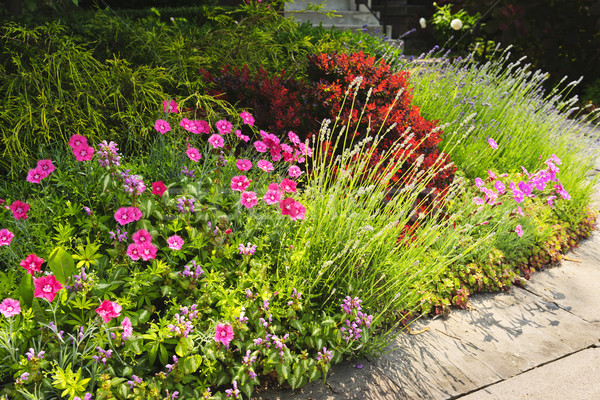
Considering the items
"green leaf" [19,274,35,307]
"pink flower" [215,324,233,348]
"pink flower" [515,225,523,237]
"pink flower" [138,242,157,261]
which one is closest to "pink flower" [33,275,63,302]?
"green leaf" [19,274,35,307]

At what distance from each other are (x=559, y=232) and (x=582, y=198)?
59 centimetres

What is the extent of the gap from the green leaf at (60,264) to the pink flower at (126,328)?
0.30 m

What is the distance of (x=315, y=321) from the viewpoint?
246 centimetres

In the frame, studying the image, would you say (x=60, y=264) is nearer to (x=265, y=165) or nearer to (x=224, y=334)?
(x=224, y=334)

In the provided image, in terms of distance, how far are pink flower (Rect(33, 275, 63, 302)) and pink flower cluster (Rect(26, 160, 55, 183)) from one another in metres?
0.73

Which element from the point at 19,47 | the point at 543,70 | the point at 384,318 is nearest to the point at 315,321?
the point at 384,318

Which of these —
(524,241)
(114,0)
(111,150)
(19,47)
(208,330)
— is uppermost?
(524,241)

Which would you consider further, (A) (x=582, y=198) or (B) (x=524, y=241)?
(A) (x=582, y=198)

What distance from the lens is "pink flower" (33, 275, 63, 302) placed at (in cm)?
185

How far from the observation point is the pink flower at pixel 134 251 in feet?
6.97

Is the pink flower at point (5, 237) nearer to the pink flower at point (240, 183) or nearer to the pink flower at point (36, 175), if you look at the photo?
the pink flower at point (36, 175)

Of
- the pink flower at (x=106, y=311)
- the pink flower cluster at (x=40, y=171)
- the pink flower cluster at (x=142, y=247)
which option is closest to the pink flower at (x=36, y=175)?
the pink flower cluster at (x=40, y=171)

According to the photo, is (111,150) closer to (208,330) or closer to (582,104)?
(208,330)

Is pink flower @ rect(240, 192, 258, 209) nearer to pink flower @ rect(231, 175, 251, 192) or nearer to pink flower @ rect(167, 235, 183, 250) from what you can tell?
pink flower @ rect(231, 175, 251, 192)
